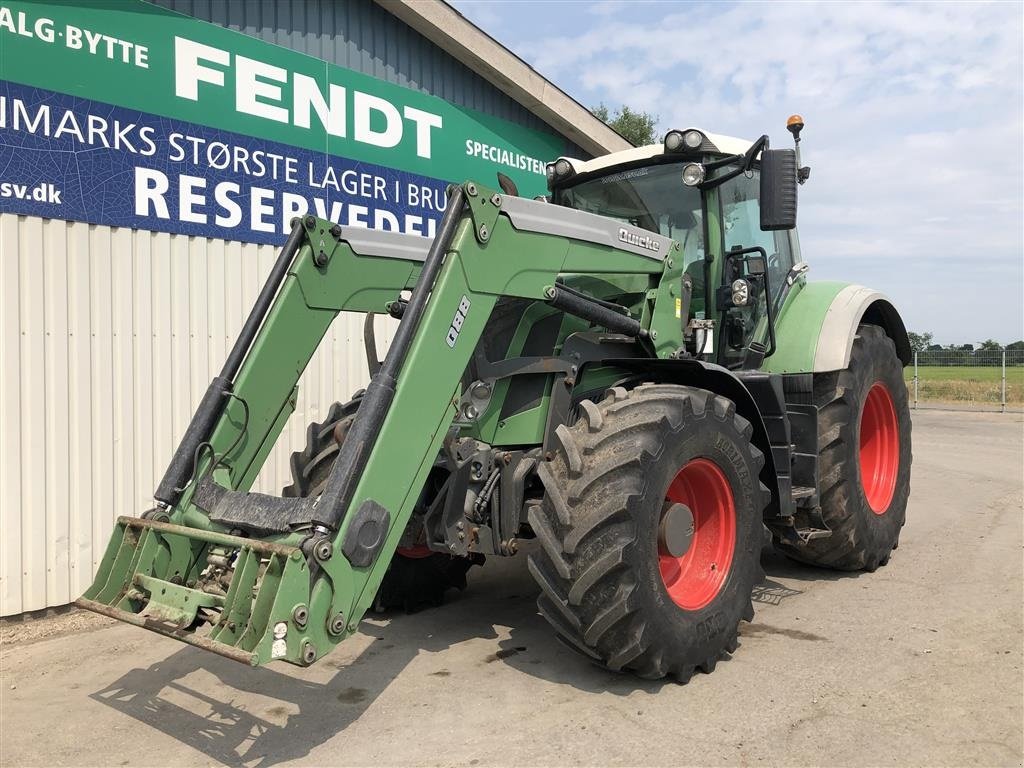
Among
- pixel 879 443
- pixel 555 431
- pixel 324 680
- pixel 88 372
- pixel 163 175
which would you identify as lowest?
pixel 324 680

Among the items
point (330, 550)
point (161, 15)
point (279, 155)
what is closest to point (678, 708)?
point (330, 550)

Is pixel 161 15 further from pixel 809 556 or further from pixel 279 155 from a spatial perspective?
pixel 809 556

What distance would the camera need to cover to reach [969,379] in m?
23.7

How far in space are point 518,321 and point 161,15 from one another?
3.47 metres

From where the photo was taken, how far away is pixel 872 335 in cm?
601

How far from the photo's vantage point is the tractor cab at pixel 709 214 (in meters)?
5.12

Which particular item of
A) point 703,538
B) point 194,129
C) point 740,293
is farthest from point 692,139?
point 194,129

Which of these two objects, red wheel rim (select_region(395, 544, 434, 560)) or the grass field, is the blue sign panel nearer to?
red wheel rim (select_region(395, 544, 434, 560))

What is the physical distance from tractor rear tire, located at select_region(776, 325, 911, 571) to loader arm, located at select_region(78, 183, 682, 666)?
5.32ft

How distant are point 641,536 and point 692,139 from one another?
259 centimetres

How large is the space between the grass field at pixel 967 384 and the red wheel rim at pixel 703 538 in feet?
65.9

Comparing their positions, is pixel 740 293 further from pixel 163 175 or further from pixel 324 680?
pixel 163 175

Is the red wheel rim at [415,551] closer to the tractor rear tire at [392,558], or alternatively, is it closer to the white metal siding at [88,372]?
the tractor rear tire at [392,558]

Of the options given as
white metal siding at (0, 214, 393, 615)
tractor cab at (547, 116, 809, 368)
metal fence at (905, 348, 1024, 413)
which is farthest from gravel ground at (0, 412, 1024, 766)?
metal fence at (905, 348, 1024, 413)
